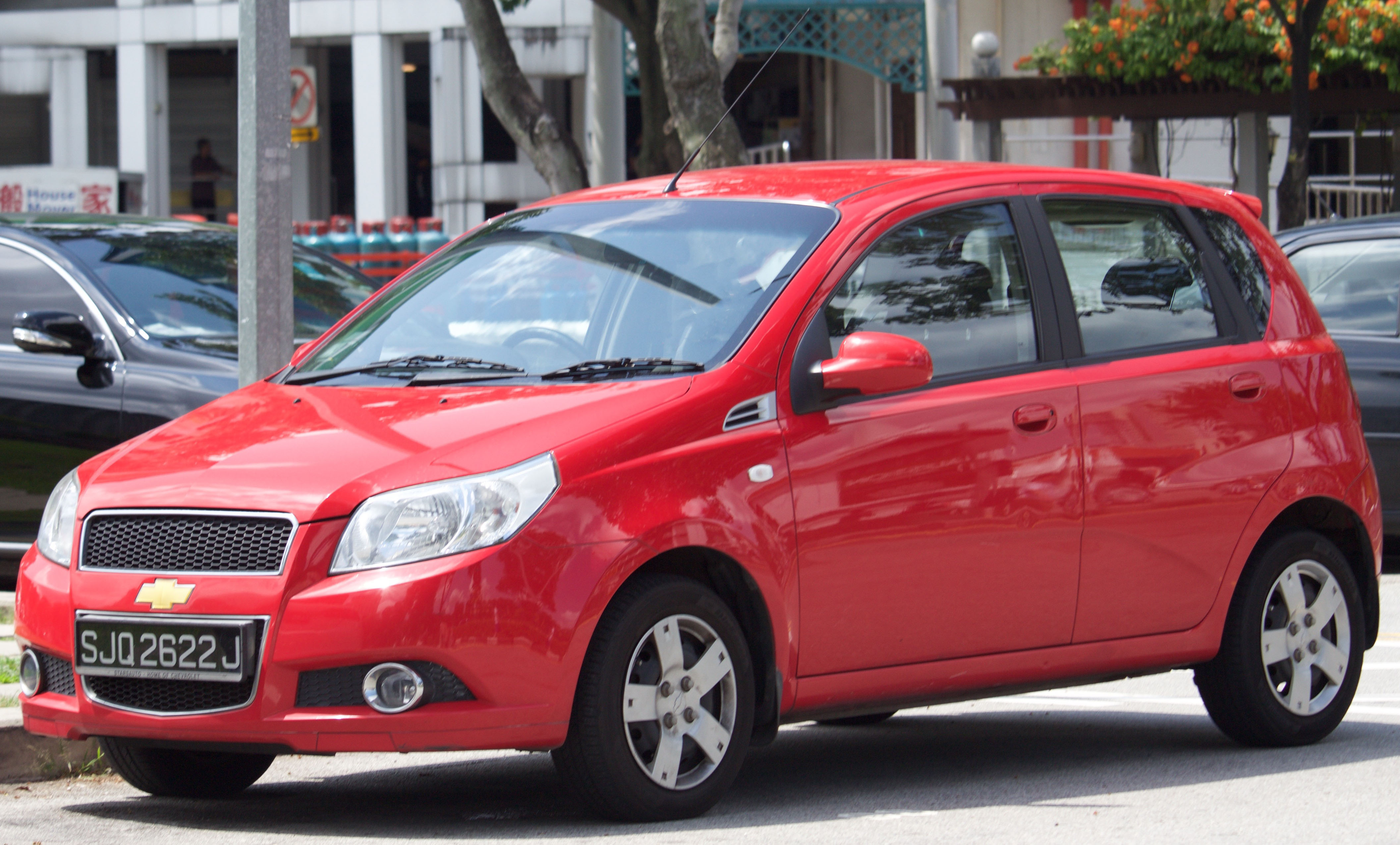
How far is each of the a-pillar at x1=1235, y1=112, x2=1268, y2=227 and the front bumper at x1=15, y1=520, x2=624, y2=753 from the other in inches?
553

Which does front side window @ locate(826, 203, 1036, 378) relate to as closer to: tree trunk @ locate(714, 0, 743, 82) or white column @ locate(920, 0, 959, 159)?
tree trunk @ locate(714, 0, 743, 82)

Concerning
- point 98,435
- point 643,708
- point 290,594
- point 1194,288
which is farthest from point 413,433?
point 98,435

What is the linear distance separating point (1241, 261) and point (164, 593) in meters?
3.68

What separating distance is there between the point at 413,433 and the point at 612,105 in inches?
439

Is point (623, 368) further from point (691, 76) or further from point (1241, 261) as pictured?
point (691, 76)

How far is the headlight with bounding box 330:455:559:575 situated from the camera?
475 centimetres

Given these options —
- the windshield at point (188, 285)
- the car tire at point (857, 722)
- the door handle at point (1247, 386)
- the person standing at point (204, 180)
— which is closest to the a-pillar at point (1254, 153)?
the windshield at point (188, 285)

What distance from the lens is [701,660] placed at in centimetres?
512

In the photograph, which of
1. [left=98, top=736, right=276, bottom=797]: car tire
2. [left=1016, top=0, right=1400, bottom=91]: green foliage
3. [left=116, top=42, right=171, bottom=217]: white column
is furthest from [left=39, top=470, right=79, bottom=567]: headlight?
[left=116, top=42, right=171, bottom=217]: white column

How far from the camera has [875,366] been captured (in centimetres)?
532

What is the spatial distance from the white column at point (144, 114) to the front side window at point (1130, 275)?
78.6ft

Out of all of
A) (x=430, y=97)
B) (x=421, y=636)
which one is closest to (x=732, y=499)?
(x=421, y=636)

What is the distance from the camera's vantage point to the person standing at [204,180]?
31.9m

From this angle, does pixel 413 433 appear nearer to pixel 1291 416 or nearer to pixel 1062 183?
pixel 1062 183
